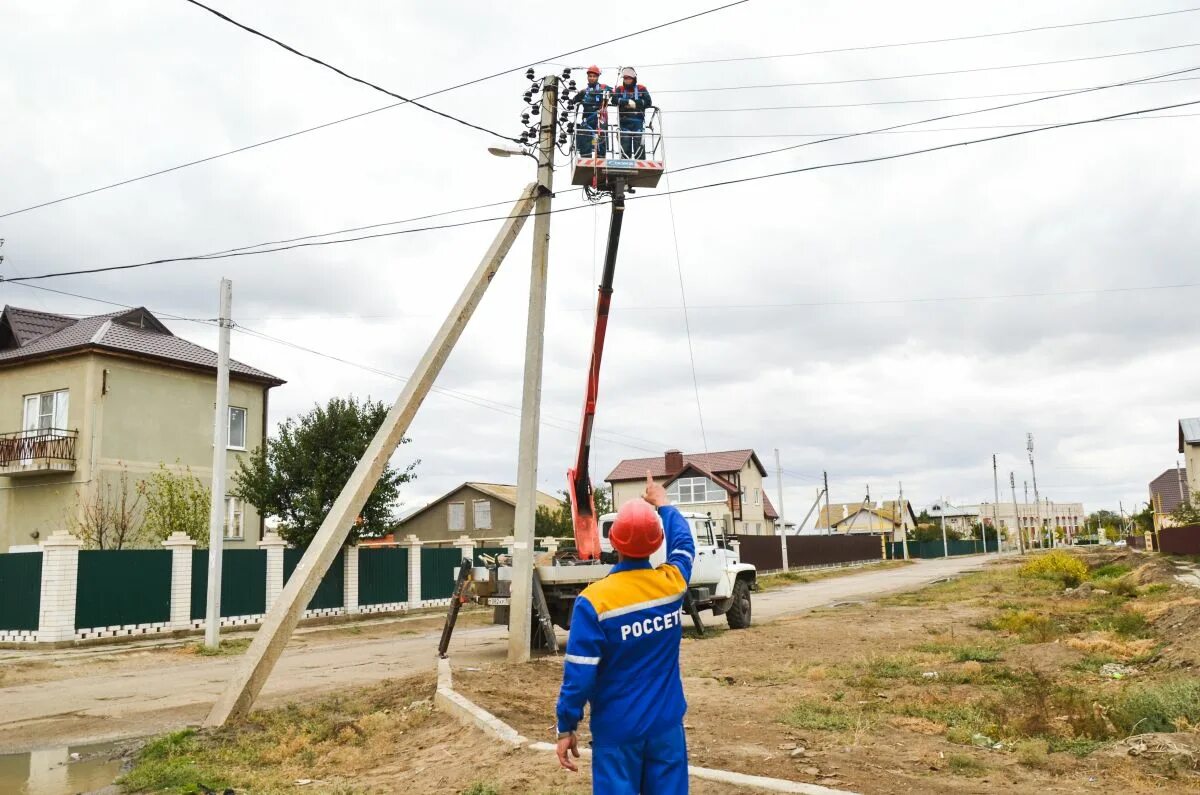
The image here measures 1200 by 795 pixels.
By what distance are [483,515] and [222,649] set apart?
3572 centimetres

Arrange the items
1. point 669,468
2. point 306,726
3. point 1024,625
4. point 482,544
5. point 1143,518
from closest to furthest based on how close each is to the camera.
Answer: point 306,726 < point 1024,625 < point 482,544 < point 669,468 < point 1143,518

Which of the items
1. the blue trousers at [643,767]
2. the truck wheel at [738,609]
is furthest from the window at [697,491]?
the blue trousers at [643,767]

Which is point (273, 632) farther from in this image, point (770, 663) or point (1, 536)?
point (1, 536)

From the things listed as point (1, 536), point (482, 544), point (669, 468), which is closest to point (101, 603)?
point (1, 536)

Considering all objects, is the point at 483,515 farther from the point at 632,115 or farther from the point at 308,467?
the point at 632,115

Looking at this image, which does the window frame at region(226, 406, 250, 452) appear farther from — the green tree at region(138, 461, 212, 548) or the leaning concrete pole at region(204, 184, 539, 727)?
the leaning concrete pole at region(204, 184, 539, 727)

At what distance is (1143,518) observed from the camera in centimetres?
8106

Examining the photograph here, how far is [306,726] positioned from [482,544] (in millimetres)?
32457

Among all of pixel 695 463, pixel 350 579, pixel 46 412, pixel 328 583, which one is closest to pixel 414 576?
pixel 350 579

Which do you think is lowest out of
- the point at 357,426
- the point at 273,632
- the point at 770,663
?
the point at 770,663

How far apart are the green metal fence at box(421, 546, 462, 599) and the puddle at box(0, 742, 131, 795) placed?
20.5 m

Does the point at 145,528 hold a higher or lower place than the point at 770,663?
higher

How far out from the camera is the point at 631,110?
14039mm

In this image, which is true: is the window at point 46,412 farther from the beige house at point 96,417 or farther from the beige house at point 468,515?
the beige house at point 468,515
